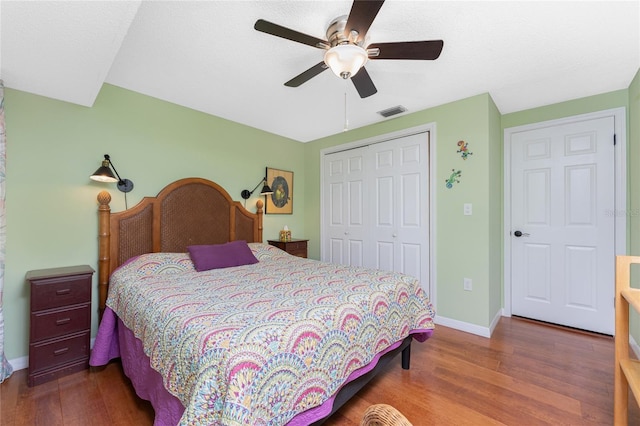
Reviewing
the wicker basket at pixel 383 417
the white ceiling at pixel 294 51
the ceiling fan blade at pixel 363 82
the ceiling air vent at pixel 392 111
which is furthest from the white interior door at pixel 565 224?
the wicker basket at pixel 383 417

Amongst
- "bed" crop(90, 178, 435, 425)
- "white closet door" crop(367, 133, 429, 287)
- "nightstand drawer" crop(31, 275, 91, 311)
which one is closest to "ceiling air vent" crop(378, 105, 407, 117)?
"white closet door" crop(367, 133, 429, 287)

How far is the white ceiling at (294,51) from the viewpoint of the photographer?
1539mm

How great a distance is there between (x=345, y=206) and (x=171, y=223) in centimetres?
218

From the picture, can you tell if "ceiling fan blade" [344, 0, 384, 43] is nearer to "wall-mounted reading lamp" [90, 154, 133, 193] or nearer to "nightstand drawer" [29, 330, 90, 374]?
"wall-mounted reading lamp" [90, 154, 133, 193]

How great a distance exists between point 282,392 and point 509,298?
10.4 feet

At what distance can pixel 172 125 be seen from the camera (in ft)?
9.52

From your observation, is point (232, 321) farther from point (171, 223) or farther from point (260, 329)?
point (171, 223)

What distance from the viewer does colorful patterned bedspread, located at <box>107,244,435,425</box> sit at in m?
1.00

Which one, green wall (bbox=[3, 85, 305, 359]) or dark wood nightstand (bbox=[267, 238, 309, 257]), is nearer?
green wall (bbox=[3, 85, 305, 359])

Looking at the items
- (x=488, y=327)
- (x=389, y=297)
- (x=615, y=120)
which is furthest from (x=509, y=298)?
(x=389, y=297)

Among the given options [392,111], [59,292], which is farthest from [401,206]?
[59,292]

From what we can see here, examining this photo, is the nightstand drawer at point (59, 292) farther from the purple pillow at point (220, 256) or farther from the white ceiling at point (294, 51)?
the white ceiling at point (294, 51)

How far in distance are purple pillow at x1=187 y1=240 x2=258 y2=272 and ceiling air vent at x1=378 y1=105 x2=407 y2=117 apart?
2.14 meters

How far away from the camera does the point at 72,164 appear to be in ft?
7.63
